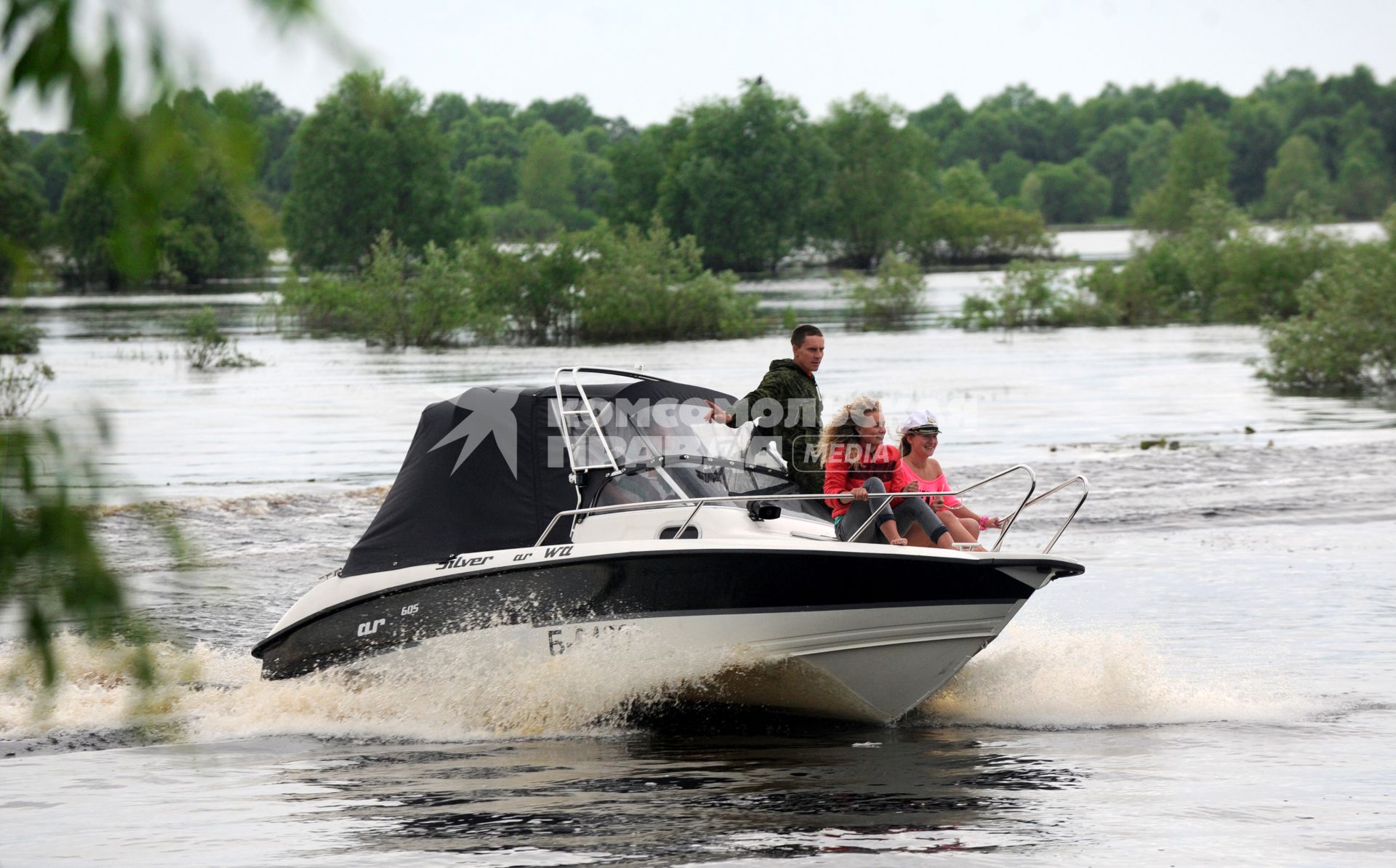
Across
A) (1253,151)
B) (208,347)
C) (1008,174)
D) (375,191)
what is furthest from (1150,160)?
(208,347)

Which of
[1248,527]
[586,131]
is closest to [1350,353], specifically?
[1248,527]

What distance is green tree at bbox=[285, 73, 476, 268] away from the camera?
94.4 m

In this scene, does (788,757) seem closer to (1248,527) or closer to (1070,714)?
(1070,714)

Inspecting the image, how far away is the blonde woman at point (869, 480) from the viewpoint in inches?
321

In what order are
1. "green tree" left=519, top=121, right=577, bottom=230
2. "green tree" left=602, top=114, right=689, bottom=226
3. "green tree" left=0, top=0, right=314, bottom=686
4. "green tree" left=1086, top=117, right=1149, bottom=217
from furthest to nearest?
"green tree" left=1086, top=117, right=1149, bottom=217
"green tree" left=519, top=121, right=577, bottom=230
"green tree" left=602, top=114, right=689, bottom=226
"green tree" left=0, top=0, right=314, bottom=686

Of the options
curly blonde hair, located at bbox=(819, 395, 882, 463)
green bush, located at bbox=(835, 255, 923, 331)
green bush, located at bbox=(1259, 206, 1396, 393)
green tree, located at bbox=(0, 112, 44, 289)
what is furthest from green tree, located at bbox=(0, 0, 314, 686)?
green bush, located at bbox=(835, 255, 923, 331)

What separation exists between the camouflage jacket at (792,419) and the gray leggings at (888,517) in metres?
0.88

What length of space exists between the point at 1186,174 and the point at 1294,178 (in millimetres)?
36948

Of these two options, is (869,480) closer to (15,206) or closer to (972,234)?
(15,206)

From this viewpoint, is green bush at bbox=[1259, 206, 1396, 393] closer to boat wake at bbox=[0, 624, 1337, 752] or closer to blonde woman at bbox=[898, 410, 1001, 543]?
boat wake at bbox=[0, 624, 1337, 752]

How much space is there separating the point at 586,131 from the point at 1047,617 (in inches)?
7203

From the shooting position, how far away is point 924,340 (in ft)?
150

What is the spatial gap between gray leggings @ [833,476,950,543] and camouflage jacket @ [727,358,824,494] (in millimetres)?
881

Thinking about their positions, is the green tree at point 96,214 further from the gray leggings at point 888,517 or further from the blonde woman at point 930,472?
the blonde woman at point 930,472
